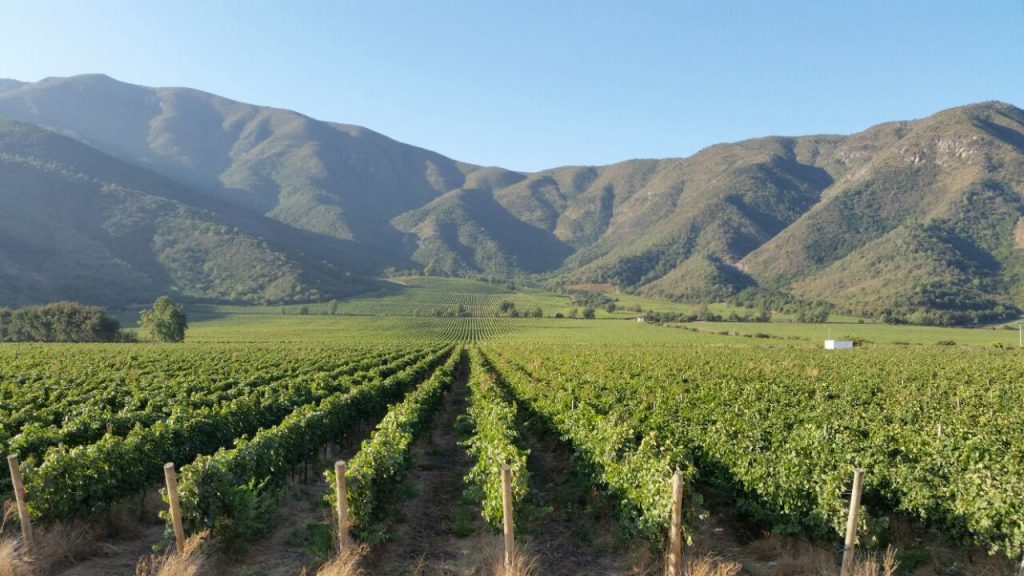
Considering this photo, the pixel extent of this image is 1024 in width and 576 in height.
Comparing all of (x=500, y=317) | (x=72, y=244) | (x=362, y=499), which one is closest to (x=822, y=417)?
(x=362, y=499)

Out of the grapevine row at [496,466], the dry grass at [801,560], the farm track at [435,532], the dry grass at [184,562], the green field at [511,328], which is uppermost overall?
the grapevine row at [496,466]

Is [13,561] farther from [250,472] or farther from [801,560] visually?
[801,560]

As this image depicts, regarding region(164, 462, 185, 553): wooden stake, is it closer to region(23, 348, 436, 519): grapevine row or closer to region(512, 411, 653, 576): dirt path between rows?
region(23, 348, 436, 519): grapevine row

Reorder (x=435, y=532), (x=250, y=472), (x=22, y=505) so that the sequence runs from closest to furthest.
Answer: (x=22, y=505)
(x=250, y=472)
(x=435, y=532)

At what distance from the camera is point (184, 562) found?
7961 millimetres

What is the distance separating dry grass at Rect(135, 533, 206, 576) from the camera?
7742 mm

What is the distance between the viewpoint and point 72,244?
169m

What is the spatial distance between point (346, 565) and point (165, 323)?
317 feet

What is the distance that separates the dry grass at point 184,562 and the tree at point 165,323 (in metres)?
93.8

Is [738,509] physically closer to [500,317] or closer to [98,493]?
[98,493]

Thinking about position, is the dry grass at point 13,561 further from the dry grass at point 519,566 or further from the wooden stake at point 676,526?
the wooden stake at point 676,526

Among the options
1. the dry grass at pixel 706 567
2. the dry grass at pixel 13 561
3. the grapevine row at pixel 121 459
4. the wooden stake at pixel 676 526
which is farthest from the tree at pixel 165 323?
the wooden stake at pixel 676 526

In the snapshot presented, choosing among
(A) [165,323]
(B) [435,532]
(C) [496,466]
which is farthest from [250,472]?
(A) [165,323]

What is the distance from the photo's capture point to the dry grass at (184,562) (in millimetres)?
7742
